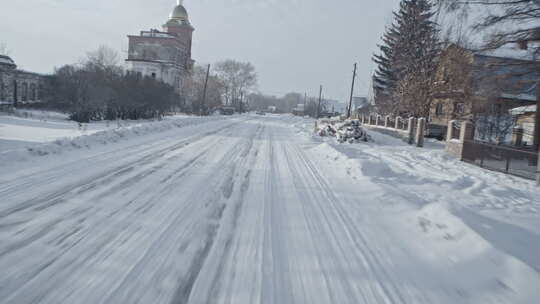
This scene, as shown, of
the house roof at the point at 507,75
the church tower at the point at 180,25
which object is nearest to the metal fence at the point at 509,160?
the house roof at the point at 507,75

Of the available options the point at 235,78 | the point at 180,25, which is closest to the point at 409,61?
the point at 180,25

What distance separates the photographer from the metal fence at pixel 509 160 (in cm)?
1474

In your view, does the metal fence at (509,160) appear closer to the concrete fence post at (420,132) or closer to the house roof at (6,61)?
the concrete fence post at (420,132)

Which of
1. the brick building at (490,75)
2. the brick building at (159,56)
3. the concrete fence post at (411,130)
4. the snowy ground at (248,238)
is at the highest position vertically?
the brick building at (159,56)

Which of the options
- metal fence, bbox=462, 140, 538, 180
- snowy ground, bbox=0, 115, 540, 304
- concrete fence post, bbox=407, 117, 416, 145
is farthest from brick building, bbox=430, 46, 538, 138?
concrete fence post, bbox=407, 117, 416, 145

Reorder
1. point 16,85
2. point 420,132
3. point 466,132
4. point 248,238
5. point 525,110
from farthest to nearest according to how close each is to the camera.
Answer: point 16,85 → point 420,132 → point 525,110 → point 466,132 → point 248,238

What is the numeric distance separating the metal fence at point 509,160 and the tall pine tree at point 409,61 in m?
9.56

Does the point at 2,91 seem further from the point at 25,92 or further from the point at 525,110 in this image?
the point at 525,110

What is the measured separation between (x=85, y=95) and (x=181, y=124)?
28.0ft

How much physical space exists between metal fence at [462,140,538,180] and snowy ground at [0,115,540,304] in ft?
16.9

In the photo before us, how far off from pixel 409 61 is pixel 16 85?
115ft

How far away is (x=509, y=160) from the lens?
14852mm

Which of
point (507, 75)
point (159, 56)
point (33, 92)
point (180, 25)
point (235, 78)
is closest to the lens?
point (507, 75)

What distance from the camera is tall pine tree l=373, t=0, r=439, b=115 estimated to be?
94.6ft
